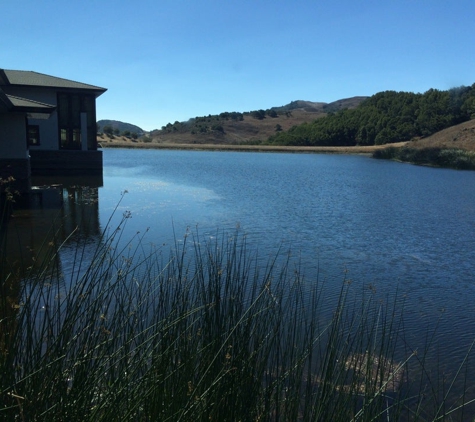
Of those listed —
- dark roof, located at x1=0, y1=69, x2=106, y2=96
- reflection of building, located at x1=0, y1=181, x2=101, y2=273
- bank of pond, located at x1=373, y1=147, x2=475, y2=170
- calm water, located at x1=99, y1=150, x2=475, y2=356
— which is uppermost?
dark roof, located at x1=0, y1=69, x2=106, y2=96

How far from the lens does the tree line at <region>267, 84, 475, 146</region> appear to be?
5284cm

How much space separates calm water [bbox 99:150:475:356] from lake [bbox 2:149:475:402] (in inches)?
0.8

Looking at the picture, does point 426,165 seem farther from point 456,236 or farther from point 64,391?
point 64,391

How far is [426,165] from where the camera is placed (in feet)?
114

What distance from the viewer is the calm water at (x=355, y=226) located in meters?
6.43

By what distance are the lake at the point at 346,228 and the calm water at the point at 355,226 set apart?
19mm

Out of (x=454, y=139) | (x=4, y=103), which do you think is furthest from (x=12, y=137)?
(x=454, y=139)

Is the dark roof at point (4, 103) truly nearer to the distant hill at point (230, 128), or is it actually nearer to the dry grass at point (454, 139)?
the dry grass at point (454, 139)

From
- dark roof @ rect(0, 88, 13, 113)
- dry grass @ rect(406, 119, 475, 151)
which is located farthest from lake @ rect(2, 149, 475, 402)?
dry grass @ rect(406, 119, 475, 151)

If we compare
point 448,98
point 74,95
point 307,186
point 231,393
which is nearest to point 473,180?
point 307,186

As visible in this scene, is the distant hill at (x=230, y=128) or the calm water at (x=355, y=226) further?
the distant hill at (x=230, y=128)

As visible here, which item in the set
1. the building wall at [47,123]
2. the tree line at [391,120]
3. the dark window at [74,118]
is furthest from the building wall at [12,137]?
the tree line at [391,120]

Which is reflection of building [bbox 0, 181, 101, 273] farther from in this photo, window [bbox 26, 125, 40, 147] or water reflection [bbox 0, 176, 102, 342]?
window [bbox 26, 125, 40, 147]

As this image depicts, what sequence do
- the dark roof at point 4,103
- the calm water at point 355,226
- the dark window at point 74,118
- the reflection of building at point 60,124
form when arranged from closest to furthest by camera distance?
the calm water at point 355,226 < the dark roof at point 4,103 < the reflection of building at point 60,124 < the dark window at point 74,118
